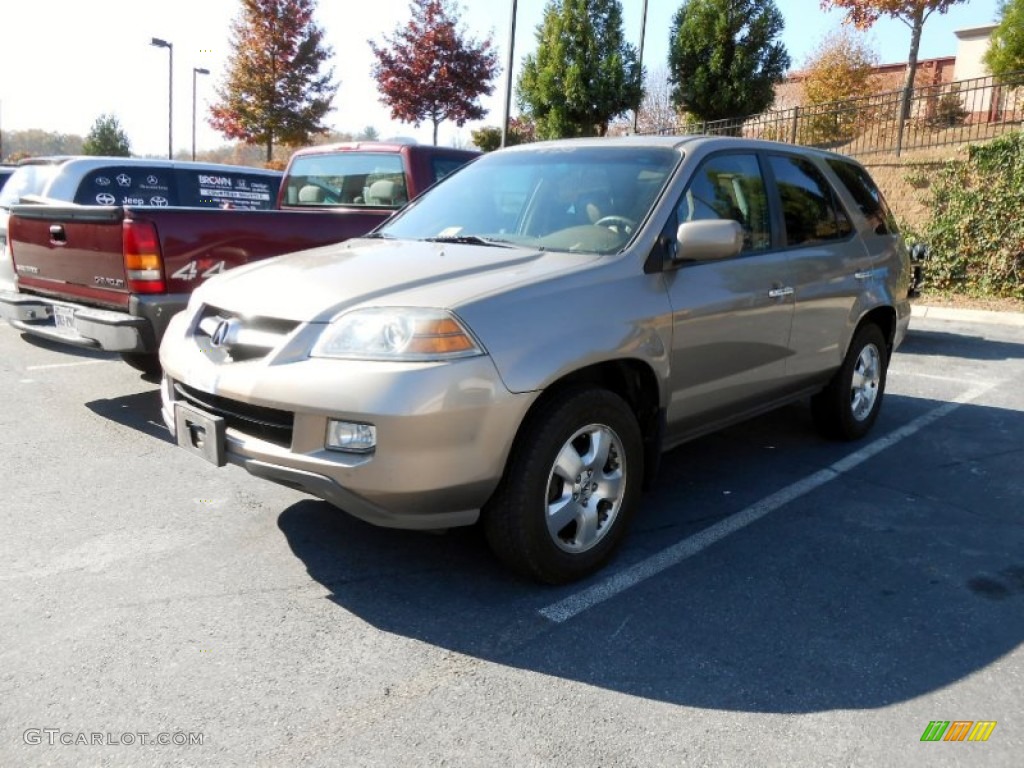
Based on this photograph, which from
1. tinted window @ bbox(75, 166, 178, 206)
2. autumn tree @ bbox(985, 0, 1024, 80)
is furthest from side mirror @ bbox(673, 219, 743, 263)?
autumn tree @ bbox(985, 0, 1024, 80)

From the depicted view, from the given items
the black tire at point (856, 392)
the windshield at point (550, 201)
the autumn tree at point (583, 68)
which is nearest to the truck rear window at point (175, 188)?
the windshield at point (550, 201)

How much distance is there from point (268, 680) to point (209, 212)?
3418mm

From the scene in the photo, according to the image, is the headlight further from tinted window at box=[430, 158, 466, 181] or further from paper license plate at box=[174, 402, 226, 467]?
tinted window at box=[430, 158, 466, 181]

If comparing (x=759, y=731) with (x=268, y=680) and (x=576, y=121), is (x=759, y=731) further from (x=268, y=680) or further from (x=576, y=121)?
(x=576, y=121)

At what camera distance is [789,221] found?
177 inches

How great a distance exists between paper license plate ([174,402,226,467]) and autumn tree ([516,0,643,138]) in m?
19.2

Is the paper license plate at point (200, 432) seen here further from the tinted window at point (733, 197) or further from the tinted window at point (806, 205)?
the tinted window at point (806, 205)

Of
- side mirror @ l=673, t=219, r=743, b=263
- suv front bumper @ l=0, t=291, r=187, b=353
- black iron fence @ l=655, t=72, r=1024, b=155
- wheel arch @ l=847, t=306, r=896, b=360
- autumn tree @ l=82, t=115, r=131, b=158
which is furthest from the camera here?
autumn tree @ l=82, t=115, r=131, b=158

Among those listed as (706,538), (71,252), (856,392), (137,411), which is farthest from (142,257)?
(856,392)

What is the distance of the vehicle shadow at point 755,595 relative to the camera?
274 centimetres

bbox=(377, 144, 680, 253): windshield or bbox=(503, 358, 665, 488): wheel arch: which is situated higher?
bbox=(377, 144, 680, 253): windshield

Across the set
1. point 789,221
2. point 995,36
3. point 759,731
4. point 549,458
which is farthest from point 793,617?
point 995,36

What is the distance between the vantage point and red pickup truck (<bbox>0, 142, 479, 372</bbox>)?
4.88 metres

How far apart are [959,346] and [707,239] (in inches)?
269
